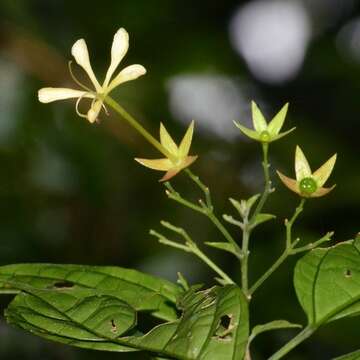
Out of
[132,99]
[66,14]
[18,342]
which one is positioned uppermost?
[66,14]

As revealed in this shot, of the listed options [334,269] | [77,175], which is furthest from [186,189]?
[334,269]

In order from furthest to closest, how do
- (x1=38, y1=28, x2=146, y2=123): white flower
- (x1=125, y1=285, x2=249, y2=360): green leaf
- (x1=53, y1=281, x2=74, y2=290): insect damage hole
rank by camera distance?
1. (x1=53, y1=281, x2=74, y2=290): insect damage hole
2. (x1=38, y1=28, x2=146, y2=123): white flower
3. (x1=125, y1=285, x2=249, y2=360): green leaf

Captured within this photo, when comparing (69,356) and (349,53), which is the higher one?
(349,53)

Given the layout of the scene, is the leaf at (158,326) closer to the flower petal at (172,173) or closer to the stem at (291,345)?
the stem at (291,345)

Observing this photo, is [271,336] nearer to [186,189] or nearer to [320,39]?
[186,189]

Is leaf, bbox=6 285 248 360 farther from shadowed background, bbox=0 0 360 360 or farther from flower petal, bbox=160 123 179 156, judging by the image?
shadowed background, bbox=0 0 360 360

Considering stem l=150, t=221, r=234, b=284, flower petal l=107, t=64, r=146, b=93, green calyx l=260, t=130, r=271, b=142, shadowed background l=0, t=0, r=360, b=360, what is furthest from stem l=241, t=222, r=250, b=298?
shadowed background l=0, t=0, r=360, b=360
